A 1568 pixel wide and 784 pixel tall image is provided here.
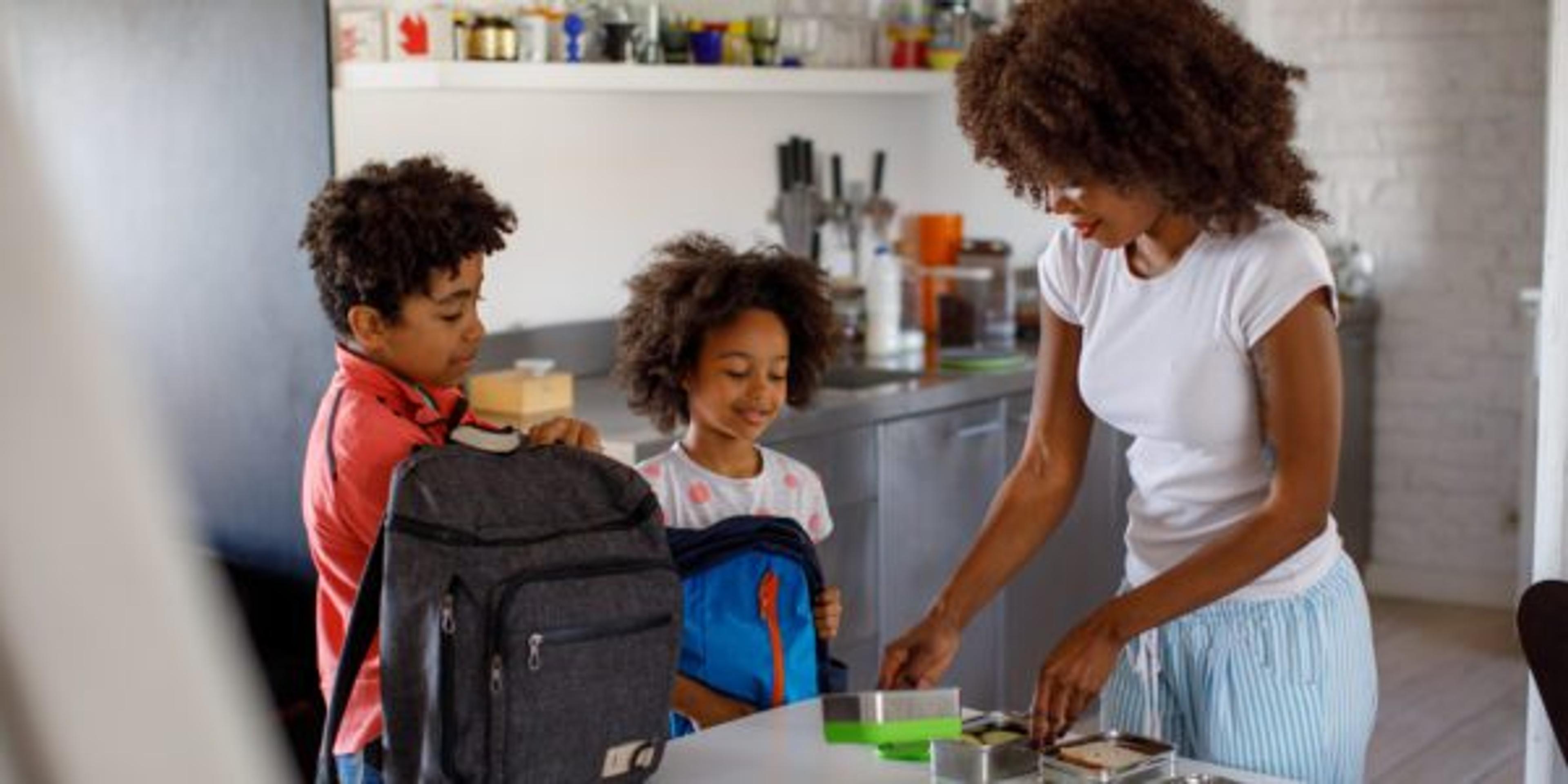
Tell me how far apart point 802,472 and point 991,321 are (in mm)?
2310

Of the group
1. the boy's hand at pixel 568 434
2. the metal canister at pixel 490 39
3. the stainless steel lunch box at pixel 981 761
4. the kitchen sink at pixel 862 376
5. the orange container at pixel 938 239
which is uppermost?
the metal canister at pixel 490 39

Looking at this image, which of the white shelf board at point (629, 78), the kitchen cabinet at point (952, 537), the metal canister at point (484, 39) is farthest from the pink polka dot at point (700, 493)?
the metal canister at point (484, 39)

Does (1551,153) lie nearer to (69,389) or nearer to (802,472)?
(802,472)

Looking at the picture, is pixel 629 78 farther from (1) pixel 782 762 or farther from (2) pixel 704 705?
(1) pixel 782 762

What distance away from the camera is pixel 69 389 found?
0.90 ft

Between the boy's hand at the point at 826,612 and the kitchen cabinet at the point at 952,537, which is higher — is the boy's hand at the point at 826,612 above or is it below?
above

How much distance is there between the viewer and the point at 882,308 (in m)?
4.65

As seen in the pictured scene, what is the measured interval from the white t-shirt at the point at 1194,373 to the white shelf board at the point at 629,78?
1.70 metres

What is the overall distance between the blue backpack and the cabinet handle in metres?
1.92

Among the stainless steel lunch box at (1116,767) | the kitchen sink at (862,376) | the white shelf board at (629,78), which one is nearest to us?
the stainless steel lunch box at (1116,767)

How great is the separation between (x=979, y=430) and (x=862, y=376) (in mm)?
309

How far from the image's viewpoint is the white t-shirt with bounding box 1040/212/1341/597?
6.52 feet

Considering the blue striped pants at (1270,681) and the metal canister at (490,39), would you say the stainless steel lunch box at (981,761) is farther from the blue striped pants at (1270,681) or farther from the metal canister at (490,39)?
the metal canister at (490,39)

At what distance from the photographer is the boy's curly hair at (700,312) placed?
101 inches
